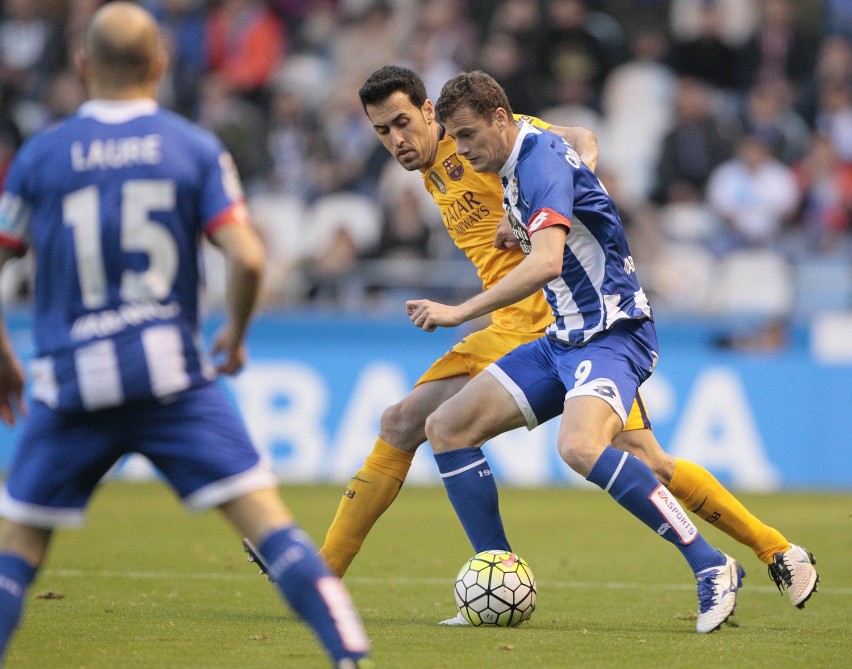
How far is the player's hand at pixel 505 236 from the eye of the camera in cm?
631

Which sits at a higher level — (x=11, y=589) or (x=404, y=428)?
(x=11, y=589)

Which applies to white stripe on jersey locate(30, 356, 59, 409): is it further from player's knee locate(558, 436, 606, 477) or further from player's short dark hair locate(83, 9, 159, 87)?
player's knee locate(558, 436, 606, 477)

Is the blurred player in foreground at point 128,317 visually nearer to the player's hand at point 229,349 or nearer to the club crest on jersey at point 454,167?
the player's hand at point 229,349

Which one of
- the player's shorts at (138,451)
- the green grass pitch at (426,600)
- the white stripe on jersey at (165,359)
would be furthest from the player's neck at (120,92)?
the green grass pitch at (426,600)

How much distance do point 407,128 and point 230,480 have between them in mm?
2938

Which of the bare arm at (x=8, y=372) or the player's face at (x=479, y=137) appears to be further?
the player's face at (x=479, y=137)

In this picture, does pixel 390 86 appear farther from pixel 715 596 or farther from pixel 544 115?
pixel 544 115

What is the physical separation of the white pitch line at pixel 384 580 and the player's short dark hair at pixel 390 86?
8.69 feet

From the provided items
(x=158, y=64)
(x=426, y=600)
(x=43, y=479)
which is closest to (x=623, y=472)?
(x=426, y=600)

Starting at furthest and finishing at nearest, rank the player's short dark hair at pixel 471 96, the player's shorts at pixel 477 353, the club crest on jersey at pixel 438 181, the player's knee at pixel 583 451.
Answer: the club crest on jersey at pixel 438 181
the player's shorts at pixel 477 353
the player's short dark hair at pixel 471 96
the player's knee at pixel 583 451

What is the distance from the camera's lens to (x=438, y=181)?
271 inches

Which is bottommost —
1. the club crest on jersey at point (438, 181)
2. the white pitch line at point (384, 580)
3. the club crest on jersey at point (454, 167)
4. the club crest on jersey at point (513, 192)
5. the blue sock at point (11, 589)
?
the white pitch line at point (384, 580)

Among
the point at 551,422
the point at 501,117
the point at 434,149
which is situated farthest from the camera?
the point at 551,422

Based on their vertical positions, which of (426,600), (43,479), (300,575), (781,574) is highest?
(43,479)
